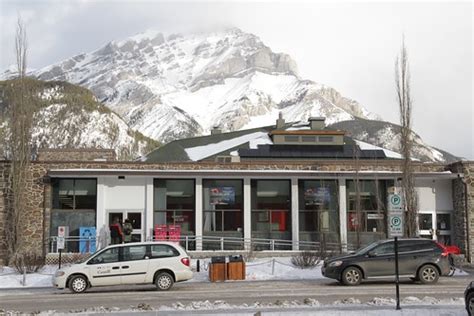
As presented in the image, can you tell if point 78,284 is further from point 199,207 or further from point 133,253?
point 199,207

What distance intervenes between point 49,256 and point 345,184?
14.3 metres

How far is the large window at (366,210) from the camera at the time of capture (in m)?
31.3

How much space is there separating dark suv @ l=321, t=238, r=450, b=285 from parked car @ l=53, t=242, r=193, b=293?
493cm

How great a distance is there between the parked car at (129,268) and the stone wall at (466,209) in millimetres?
15757

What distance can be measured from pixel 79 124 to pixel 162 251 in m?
108

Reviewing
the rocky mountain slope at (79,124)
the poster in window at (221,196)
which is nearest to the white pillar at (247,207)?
the poster in window at (221,196)

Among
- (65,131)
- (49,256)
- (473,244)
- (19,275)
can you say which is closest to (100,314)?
(19,275)

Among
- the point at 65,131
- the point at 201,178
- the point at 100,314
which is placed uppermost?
the point at 65,131

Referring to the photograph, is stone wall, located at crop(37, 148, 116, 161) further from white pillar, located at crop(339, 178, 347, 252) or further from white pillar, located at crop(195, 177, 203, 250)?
white pillar, located at crop(339, 178, 347, 252)

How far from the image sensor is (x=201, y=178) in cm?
3105

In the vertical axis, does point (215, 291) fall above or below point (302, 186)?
below

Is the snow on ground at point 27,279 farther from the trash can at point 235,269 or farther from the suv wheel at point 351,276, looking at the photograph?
the suv wheel at point 351,276

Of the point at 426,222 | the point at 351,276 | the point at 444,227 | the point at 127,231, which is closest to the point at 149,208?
the point at 127,231

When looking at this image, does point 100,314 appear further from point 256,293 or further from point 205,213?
point 205,213
